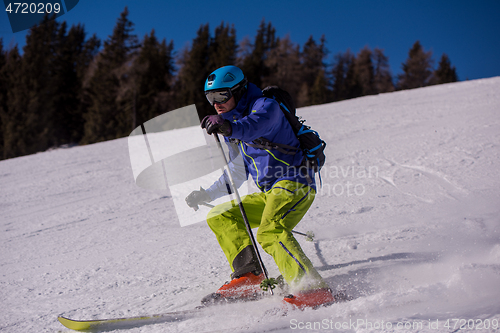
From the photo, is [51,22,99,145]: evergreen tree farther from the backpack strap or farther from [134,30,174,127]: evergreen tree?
the backpack strap

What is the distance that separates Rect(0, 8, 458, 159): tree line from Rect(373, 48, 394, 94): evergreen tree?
0.13m

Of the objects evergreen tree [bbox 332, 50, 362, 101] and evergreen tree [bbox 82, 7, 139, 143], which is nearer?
evergreen tree [bbox 82, 7, 139, 143]

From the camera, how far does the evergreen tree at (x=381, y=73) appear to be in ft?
147

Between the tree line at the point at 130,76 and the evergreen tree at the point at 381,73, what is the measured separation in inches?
5.2

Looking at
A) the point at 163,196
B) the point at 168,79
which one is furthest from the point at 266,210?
the point at 168,79

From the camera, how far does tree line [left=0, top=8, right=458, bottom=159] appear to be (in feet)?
107

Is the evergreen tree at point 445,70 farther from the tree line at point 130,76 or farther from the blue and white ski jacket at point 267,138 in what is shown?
the blue and white ski jacket at point 267,138

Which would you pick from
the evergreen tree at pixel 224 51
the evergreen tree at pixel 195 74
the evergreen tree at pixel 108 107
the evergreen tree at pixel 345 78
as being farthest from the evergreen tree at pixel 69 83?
the evergreen tree at pixel 345 78

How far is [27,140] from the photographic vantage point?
3095cm

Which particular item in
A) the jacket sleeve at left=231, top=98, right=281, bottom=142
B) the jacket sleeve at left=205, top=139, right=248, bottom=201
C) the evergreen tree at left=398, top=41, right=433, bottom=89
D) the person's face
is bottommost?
the jacket sleeve at left=205, top=139, right=248, bottom=201

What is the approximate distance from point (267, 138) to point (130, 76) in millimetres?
33598

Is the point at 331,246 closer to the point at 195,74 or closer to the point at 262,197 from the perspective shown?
the point at 262,197

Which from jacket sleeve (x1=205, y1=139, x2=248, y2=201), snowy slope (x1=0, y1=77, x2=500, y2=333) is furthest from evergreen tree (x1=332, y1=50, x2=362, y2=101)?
jacket sleeve (x1=205, y1=139, x2=248, y2=201)

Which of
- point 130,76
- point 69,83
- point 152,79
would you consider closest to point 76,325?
point 130,76
